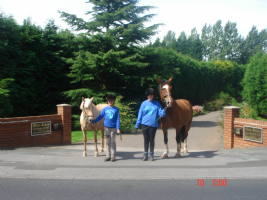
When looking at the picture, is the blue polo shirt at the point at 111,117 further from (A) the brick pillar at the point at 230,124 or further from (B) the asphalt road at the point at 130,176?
(A) the brick pillar at the point at 230,124

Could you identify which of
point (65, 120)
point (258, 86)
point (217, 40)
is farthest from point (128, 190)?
point (217, 40)

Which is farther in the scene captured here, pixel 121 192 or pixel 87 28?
pixel 87 28

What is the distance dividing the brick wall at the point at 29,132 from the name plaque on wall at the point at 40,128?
0.40ft

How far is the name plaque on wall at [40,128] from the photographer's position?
30.3 feet

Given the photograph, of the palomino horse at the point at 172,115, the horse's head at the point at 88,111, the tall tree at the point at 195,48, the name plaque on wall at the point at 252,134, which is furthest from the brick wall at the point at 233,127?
the tall tree at the point at 195,48

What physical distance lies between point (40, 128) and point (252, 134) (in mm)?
8063

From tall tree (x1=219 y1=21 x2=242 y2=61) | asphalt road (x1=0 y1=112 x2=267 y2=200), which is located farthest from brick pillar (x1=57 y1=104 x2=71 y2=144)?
tall tree (x1=219 y1=21 x2=242 y2=61)

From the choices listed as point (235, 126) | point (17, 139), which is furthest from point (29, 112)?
point (235, 126)

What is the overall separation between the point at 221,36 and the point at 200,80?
46002 mm

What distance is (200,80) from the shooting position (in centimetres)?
2886

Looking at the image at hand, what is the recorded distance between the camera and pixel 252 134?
8508mm

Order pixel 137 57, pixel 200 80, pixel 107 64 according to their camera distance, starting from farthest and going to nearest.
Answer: pixel 200 80
pixel 137 57
pixel 107 64

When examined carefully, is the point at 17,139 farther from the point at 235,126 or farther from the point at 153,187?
the point at 235,126
